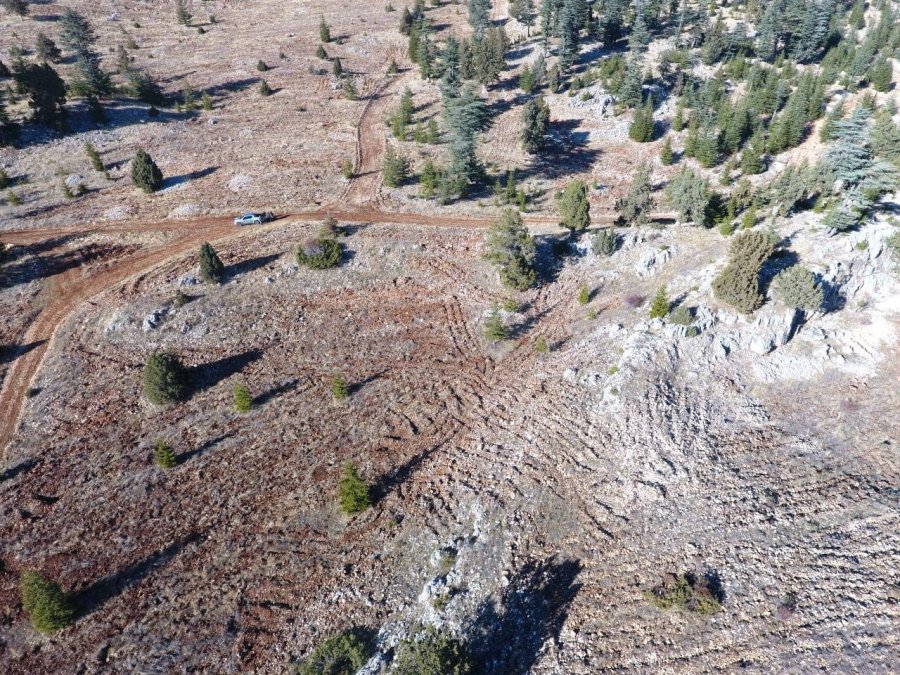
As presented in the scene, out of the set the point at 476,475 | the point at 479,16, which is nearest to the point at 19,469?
the point at 476,475

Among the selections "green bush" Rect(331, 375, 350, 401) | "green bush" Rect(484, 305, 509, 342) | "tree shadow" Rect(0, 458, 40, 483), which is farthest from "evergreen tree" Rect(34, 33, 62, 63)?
"green bush" Rect(484, 305, 509, 342)

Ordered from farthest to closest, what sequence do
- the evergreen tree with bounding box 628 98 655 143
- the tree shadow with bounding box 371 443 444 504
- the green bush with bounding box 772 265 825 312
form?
1. the evergreen tree with bounding box 628 98 655 143
2. the green bush with bounding box 772 265 825 312
3. the tree shadow with bounding box 371 443 444 504

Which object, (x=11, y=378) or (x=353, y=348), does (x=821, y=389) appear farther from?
(x=11, y=378)

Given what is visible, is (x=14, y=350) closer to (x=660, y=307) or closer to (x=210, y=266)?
(x=210, y=266)

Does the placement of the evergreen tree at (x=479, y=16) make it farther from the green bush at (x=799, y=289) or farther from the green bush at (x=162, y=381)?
the green bush at (x=162, y=381)

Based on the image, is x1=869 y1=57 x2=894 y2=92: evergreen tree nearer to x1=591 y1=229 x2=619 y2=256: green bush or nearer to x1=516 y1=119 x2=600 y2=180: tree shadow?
x1=516 y1=119 x2=600 y2=180: tree shadow

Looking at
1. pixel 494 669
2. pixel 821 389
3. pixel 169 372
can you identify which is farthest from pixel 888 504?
pixel 169 372

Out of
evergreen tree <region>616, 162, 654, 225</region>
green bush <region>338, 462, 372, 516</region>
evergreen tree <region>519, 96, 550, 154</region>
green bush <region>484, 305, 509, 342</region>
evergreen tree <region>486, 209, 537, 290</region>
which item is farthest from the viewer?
evergreen tree <region>519, 96, 550, 154</region>
